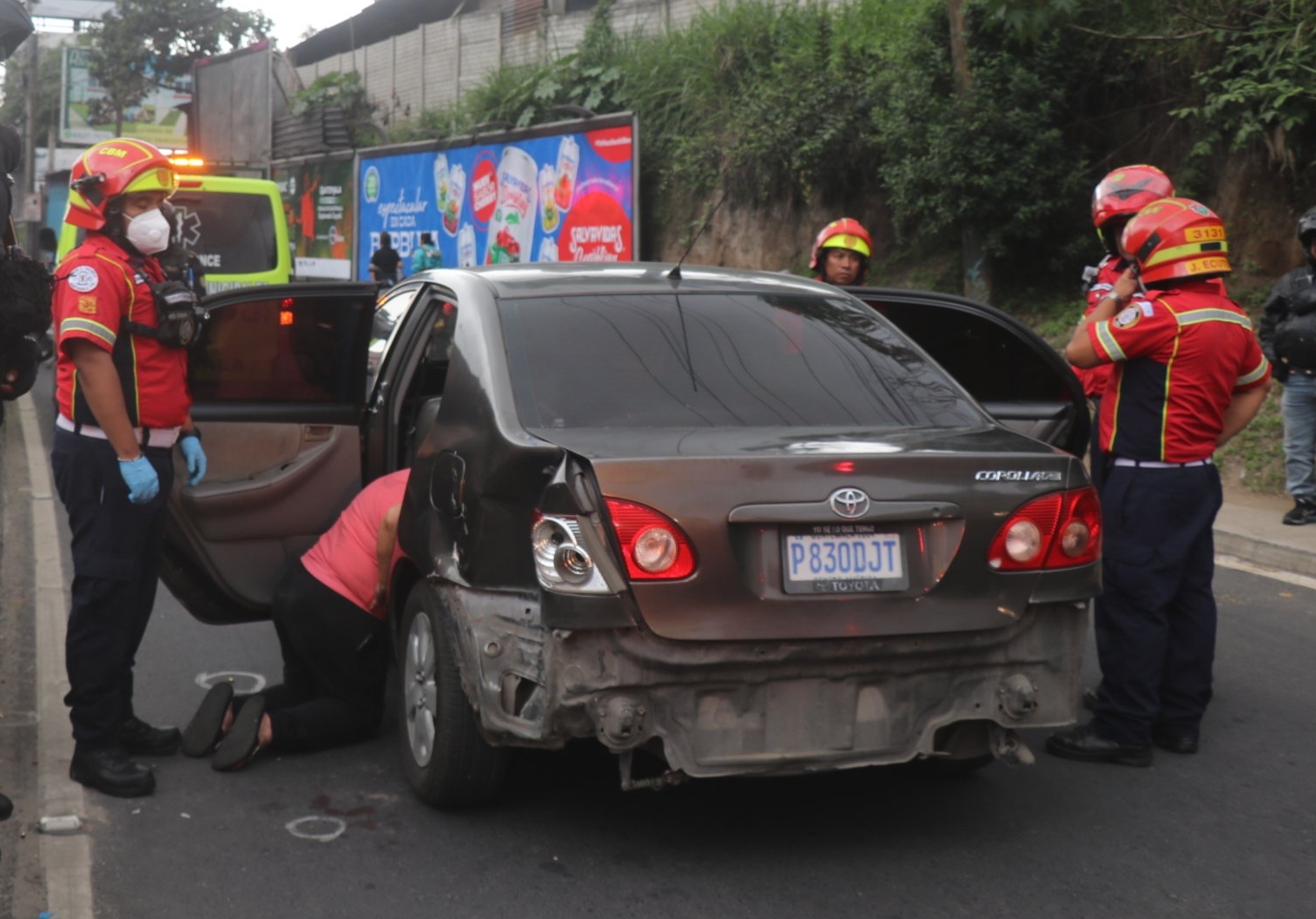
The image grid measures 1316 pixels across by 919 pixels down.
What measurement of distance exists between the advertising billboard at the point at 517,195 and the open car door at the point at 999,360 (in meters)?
13.1

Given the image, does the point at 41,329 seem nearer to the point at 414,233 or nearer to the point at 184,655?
the point at 184,655

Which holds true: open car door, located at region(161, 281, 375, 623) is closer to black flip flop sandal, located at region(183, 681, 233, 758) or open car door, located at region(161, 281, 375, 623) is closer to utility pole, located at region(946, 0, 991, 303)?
black flip flop sandal, located at region(183, 681, 233, 758)

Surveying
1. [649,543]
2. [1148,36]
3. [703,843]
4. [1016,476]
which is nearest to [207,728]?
[703,843]

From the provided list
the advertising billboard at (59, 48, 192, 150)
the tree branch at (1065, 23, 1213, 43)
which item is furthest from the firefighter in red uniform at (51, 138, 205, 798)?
the advertising billboard at (59, 48, 192, 150)

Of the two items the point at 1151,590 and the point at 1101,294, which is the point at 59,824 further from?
the point at 1101,294

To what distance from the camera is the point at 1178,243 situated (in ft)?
15.9

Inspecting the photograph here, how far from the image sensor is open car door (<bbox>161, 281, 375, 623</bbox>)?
211 inches

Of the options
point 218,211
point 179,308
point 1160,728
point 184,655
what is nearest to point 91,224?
point 179,308

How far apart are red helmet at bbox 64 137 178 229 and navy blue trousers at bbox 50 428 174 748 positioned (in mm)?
Answer: 672

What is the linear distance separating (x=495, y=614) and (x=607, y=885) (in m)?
0.75

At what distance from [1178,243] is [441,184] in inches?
912

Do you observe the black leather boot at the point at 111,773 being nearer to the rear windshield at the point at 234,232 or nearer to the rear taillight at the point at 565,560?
the rear taillight at the point at 565,560

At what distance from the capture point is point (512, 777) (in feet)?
15.3

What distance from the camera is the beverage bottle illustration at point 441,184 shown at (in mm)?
26812
